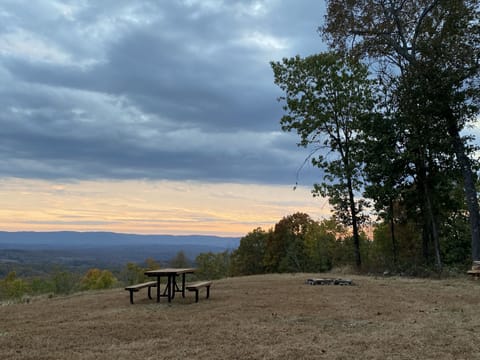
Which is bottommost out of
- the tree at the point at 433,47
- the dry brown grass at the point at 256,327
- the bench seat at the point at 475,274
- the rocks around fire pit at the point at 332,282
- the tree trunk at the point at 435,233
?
the dry brown grass at the point at 256,327

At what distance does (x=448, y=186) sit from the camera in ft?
61.3

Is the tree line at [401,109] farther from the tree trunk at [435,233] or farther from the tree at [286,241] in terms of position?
the tree at [286,241]

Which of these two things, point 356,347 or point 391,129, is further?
point 391,129

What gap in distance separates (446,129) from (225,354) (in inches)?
573

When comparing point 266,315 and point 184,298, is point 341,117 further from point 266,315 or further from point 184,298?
point 266,315

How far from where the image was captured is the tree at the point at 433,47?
48.8 ft

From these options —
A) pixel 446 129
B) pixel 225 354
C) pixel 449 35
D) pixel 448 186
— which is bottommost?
pixel 225 354

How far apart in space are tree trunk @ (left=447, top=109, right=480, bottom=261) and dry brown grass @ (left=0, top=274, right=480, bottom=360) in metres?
5.22

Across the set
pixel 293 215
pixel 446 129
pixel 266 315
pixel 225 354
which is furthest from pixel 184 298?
pixel 293 215

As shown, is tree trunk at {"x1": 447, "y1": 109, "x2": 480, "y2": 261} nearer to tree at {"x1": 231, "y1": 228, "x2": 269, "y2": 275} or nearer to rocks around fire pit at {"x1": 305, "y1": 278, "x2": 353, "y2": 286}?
rocks around fire pit at {"x1": 305, "y1": 278, "x2": 353, "y2": 286}

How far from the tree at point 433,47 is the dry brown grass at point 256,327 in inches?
287

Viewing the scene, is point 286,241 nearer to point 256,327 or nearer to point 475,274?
point 475,274

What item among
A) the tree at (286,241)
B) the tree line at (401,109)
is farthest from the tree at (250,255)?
the tree line at (401,109)

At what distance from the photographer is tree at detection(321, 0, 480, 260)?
14859mm
